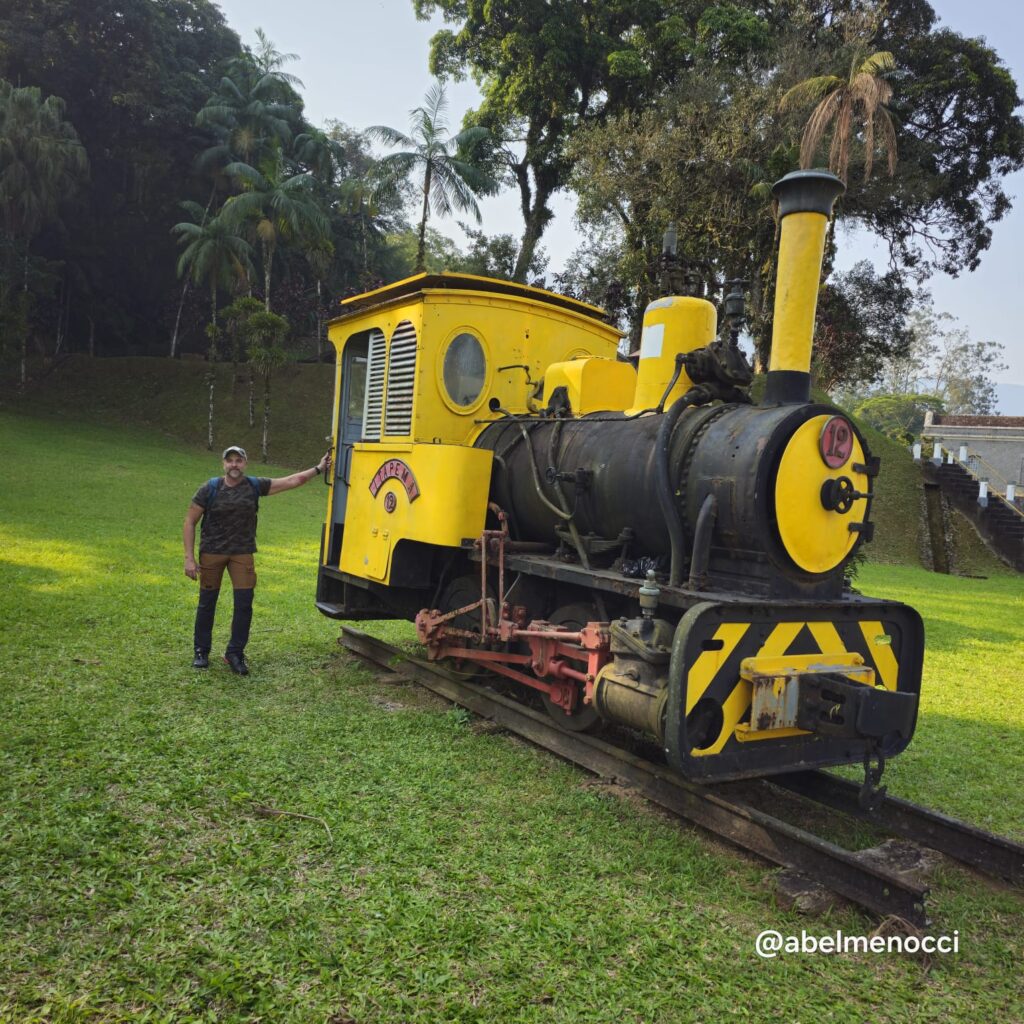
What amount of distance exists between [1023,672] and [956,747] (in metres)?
3.33

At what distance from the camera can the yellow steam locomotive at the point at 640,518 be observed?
147 inches

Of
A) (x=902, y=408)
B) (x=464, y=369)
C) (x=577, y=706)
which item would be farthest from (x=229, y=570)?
(x=902, y=408)

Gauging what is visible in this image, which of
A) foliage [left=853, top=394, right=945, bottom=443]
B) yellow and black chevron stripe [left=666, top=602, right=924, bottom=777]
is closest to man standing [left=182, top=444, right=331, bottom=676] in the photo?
yellow and black chevron stripe [left=666, top=602, right=924, bottom=777]

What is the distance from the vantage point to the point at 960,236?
2612 centimetres

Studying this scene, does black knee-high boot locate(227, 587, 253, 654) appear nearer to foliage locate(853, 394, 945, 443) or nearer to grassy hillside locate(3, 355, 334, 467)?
grassy hillside locate(3, 355, 334, 467)

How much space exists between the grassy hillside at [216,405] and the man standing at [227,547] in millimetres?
19230

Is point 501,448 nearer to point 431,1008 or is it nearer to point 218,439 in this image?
point 431,1008

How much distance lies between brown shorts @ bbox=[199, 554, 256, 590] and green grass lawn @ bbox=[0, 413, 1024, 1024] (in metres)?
0.67

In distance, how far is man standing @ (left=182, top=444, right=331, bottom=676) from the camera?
6.09 meters

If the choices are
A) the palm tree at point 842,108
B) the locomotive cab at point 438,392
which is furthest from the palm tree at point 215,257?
the locomotive cab at point 438,392

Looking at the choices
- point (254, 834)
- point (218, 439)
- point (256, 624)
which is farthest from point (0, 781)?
point (218, 439)

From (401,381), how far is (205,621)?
7.88 feet

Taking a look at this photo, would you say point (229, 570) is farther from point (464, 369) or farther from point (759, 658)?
point (759, 658)

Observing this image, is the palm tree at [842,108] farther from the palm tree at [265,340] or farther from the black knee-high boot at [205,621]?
the palm tree at [265,340]
